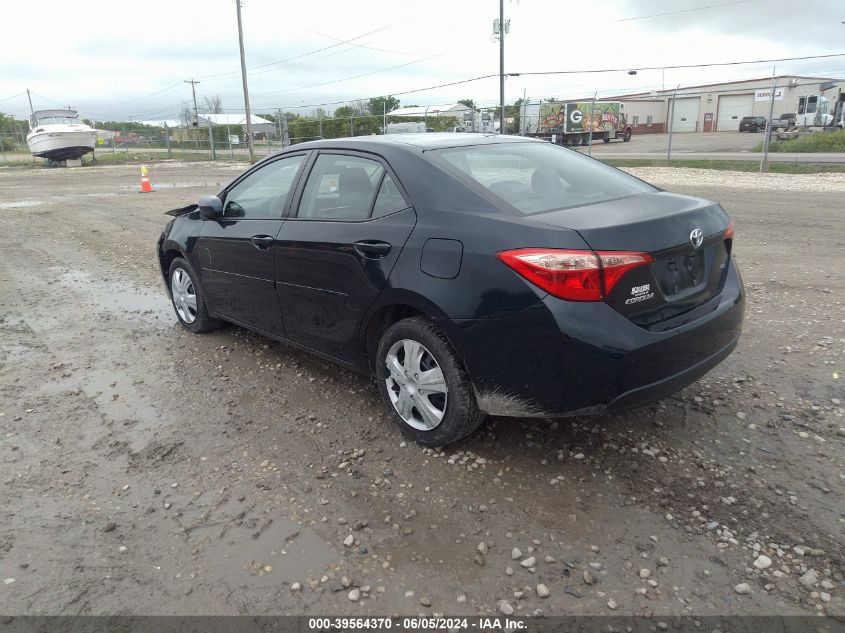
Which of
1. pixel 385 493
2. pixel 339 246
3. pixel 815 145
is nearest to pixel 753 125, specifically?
pixel 815 145

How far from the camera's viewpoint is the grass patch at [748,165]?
1820cm

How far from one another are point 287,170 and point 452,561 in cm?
288

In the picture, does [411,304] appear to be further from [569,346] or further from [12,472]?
[12,472]

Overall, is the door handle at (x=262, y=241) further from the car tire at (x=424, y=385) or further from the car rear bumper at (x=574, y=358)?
the car rear bumper at (x=574, y=358)

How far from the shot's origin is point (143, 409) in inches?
163

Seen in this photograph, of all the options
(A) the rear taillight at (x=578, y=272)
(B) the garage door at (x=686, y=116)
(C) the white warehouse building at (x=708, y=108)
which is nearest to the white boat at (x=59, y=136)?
(C) the white warehouse building at (x=708, y=108)

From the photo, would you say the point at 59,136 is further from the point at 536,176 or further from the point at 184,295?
the point at 536,176

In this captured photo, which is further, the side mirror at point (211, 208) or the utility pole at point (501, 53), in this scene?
the utility pole at point (501, 53)

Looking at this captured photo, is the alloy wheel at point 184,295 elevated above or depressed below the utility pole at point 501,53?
below

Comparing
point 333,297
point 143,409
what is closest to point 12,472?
point 143,409

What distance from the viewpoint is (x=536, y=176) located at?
3.66 meters

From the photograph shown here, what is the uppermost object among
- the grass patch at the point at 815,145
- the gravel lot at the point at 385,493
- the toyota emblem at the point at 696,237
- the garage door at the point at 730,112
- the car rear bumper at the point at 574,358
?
the garage door at the point at 730,112

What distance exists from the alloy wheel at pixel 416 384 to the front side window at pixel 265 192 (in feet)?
4.69

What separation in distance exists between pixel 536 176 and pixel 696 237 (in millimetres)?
974
